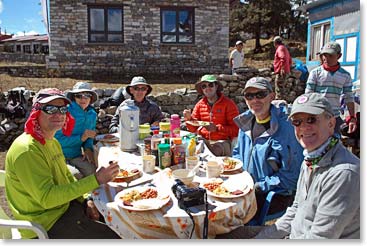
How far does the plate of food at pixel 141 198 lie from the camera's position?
1726 millimetres

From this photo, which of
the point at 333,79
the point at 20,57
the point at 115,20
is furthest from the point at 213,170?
the point at 20,57

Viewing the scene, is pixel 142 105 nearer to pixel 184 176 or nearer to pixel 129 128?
pixel 129 128

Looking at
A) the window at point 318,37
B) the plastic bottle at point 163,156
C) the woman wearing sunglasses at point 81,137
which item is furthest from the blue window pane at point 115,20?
the plastic bottle at point 163,156

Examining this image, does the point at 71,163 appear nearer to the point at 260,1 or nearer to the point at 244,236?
the point at 244,236

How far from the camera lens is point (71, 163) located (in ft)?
11.2

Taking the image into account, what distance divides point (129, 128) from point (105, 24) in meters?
11.1

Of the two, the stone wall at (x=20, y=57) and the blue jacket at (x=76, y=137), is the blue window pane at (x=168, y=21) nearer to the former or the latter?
the stone wall at (x=20, y=57)

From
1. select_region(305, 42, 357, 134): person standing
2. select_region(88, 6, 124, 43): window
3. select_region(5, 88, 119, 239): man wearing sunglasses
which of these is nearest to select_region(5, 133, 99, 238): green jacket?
select_region(5, 88, 119, 239): man wearing sunglasses

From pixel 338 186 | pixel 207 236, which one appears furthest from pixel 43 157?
pixel 338 186

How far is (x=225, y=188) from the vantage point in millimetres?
1951

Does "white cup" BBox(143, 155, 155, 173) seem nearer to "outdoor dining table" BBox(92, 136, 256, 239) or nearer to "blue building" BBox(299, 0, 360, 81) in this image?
"outdoor dining table" BBox(92, 136, 256, 239)

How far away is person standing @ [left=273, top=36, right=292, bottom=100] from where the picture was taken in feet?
27.3

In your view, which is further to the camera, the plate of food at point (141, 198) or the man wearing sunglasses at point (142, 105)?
the man wearing sunglasses at point (142, 105)

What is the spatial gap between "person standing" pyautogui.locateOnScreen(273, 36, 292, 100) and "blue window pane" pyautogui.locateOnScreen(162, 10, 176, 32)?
573 cm
